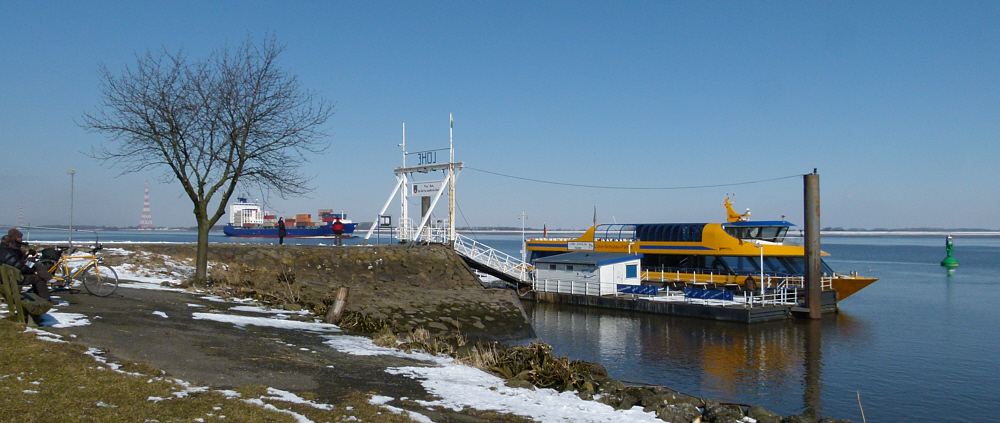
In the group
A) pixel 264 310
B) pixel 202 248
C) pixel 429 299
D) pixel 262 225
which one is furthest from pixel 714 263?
pixel 262 225

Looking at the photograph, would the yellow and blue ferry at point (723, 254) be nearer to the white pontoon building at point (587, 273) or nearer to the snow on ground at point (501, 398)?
the white pontoon building at point (587, 273)

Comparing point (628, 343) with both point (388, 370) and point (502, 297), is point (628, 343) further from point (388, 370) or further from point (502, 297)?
point (388, 370)

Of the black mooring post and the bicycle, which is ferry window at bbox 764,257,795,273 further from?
the bicycle

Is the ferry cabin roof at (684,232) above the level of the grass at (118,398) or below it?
above

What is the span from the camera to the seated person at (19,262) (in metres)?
11.2

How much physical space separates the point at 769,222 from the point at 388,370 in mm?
29530

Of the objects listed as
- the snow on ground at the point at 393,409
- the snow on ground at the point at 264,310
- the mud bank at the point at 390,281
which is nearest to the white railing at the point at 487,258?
the mud bank at the point at 390,281

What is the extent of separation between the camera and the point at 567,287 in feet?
113

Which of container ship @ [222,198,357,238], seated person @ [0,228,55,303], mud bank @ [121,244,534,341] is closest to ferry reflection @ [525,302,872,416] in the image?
mud bank @ [121,244,534,341]

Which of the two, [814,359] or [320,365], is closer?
[320,365]

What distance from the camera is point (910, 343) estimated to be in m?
23.8

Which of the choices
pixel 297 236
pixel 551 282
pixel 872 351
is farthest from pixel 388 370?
pixel 297 236

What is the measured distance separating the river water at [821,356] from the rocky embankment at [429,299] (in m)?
3.39

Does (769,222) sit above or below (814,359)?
above
